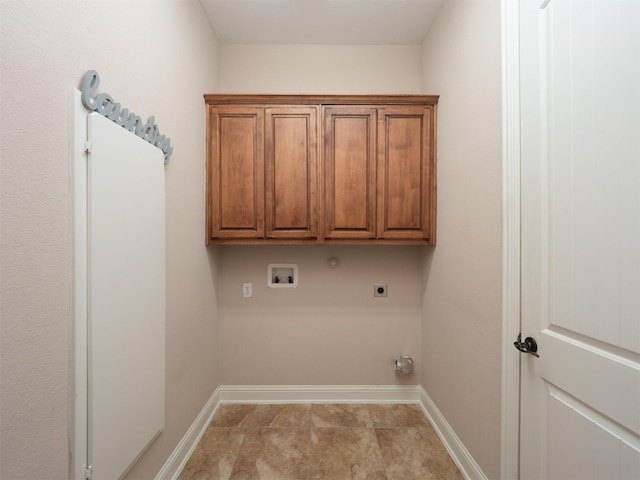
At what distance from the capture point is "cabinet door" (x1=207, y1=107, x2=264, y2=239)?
2.00 m

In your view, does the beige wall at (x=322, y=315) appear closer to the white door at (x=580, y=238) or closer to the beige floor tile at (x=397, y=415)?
the beige floor tile at (x=397, y=415)

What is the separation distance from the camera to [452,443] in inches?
66.8

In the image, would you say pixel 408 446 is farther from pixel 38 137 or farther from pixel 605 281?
pixel 38 137

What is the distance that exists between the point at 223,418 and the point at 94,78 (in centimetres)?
220

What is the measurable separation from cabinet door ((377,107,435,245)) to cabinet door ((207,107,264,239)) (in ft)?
2.92

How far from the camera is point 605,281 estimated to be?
0.84m

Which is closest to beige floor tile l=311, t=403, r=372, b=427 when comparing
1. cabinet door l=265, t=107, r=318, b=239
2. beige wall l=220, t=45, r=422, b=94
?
cabinet door l=265, t=107, r=318, b=239

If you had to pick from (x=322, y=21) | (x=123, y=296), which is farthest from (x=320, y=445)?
(x=322, y=21)

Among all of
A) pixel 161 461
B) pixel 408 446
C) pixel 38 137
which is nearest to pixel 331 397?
pixel 408 446

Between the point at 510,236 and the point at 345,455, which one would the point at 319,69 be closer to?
the point at 510,236

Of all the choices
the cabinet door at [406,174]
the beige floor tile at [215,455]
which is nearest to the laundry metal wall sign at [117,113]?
the cabinet door at [406,174]

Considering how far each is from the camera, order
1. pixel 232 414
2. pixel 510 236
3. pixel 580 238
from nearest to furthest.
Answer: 1. pixel 580 238
2. pixel 510 236
3. pixel 232 414

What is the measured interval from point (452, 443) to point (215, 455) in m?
1.47

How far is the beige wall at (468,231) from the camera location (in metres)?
1.33
